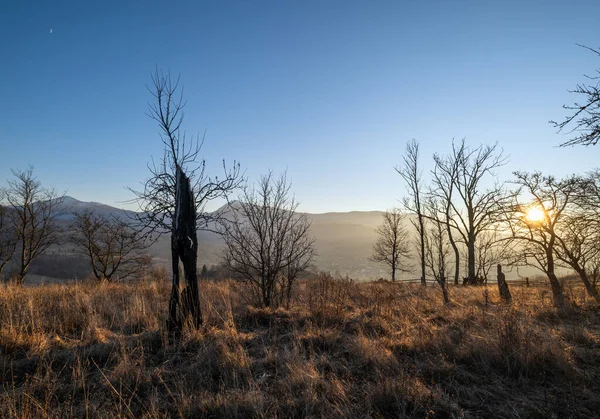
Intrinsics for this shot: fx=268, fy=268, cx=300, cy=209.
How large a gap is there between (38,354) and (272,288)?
4859mm

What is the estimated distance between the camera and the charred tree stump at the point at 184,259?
493 cm

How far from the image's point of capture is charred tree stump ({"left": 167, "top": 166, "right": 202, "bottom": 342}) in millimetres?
4934

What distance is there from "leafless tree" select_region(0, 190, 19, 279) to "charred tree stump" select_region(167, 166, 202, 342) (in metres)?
19.9

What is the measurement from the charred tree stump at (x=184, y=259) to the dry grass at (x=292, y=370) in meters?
0.37

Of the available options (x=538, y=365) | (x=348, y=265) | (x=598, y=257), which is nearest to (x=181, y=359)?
(x=538, y=365)

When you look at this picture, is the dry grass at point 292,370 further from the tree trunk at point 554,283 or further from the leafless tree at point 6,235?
the leafless tree at point 6,235

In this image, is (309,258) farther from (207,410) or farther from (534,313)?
(534,313)

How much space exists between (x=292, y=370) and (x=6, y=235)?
25332mm

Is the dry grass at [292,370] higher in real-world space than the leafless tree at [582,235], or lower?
lower

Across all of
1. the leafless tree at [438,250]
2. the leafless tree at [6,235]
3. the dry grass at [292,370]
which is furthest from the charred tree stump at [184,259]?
the leafless tree at [6,235]

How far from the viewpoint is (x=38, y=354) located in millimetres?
3887

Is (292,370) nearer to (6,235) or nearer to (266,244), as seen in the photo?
(266,244)

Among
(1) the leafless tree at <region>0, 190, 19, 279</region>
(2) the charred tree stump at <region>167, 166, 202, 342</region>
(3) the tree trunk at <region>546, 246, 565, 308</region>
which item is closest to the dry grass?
(2) the charred tree stump at <region>167, 166, 202, 342</region>

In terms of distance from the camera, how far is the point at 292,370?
3.33 m
